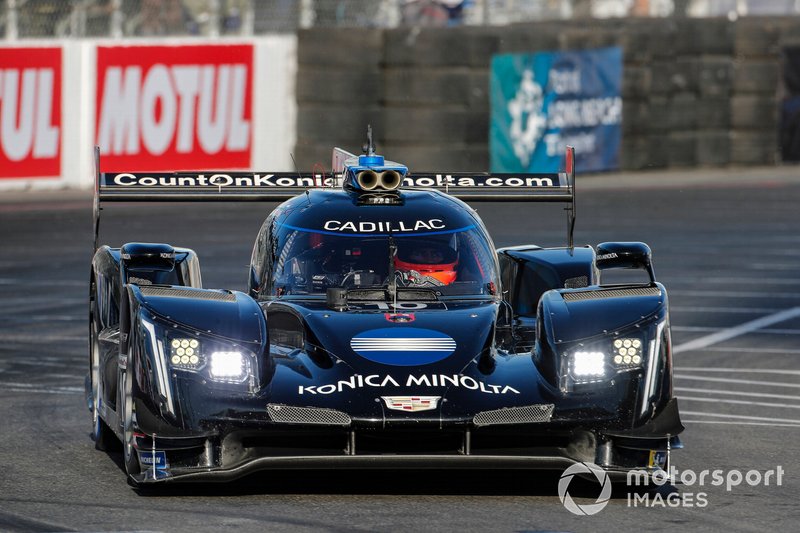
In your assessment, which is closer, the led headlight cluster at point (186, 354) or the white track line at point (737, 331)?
the led headlight cluster at point (186, 354)

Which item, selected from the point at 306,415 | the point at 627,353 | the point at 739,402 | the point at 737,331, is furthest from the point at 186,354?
the point at 737,331

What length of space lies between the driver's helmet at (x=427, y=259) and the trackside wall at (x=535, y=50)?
17095 mm

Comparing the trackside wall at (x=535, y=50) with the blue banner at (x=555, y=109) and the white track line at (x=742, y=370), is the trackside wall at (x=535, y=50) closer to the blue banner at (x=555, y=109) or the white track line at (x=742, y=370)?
the blue banner at (x=555, y=109)

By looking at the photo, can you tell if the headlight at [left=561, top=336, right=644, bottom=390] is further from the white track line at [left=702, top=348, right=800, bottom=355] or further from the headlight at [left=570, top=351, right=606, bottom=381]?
the white track line at [left=702, top=348, right=800, bottom=355]

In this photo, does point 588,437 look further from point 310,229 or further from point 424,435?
point 310,229

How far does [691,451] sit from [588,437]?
1746 millimetres

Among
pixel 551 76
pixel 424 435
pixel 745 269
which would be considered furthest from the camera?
pixel 551 76

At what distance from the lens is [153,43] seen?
85.1 ft

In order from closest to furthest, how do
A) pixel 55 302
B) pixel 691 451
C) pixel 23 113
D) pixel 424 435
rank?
pixel 424 435, pixel 691 451, pixel 55 302, pixel 23 113

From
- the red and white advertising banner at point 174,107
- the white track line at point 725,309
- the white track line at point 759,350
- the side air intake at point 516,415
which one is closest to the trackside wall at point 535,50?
the red and white advertising banner at point 174,107

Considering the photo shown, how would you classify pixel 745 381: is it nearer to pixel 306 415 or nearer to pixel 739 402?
pixel 739 402

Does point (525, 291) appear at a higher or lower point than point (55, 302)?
higher

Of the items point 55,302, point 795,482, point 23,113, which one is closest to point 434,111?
point 23,113

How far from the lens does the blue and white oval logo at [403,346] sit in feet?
24.6
